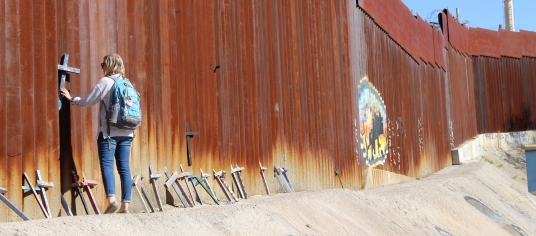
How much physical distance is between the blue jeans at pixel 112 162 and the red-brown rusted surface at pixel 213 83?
0.35m

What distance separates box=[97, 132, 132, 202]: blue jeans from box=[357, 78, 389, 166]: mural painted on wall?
8.06m

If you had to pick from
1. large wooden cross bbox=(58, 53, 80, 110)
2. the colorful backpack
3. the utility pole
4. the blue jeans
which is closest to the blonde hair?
the colorful backpack

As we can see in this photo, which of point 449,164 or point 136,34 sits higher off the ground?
point 136,34

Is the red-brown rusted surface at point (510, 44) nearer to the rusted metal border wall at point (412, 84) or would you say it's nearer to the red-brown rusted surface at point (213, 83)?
the rusted metal border wall at point (412, 84)

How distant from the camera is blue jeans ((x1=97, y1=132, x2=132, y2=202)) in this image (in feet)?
21.5

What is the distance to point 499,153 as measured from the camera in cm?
3195

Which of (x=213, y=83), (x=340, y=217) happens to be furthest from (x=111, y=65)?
(x=340, y=217)

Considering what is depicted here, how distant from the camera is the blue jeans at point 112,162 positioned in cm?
656

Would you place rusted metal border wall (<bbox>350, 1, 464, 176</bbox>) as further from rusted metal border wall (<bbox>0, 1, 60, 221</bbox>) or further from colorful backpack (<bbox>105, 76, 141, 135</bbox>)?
rusted metal border wall (<bbox>0, 1, 60, 221</bbox>)

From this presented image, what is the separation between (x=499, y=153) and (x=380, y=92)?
17151 millimetres

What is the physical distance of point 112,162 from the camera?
6.62 meters

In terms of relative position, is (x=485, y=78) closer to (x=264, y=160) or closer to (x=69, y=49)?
(x=264, y=160)

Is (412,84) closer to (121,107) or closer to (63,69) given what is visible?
(121,107)

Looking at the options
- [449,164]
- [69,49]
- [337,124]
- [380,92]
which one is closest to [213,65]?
[69,49]
